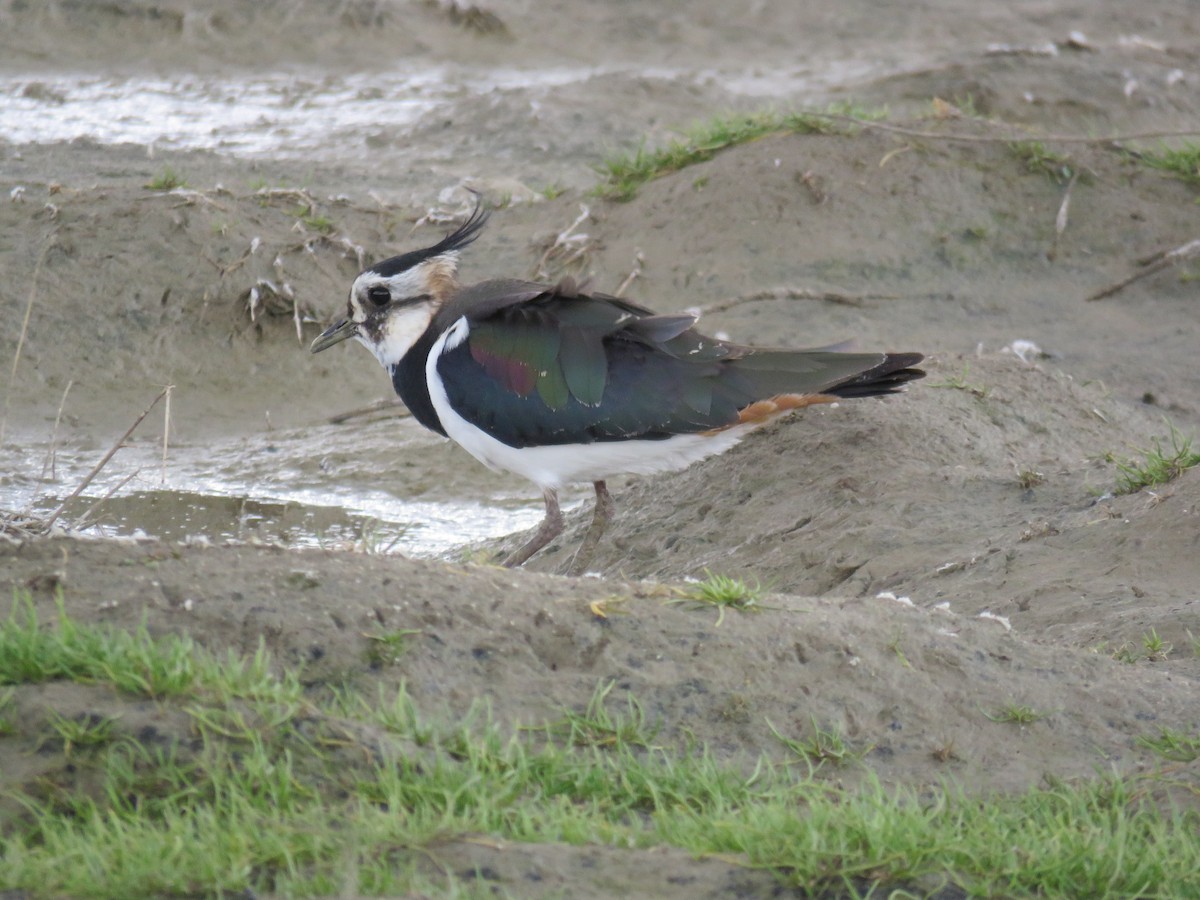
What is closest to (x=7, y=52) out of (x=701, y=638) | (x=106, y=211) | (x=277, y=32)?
(x=277, y=32)

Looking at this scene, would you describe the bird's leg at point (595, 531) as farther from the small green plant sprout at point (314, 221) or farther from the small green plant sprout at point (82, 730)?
the small green plant sprout at point (314, 221)

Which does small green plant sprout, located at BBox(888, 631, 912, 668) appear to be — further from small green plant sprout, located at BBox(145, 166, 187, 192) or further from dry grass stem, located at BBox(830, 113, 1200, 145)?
small green plant sprout, located at BBox(145, 166, 187, 192)

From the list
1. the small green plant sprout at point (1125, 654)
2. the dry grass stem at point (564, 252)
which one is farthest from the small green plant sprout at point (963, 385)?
the dry grass stem at point (564, 252)

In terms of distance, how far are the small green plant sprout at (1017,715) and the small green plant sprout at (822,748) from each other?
387 mm

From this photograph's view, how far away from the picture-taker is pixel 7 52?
1295 centimetres

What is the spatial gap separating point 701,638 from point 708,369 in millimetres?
1616

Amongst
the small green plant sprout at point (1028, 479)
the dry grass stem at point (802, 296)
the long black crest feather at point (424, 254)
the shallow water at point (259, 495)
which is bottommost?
the shallow water at point (259, 495)

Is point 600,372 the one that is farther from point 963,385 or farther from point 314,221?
point 314,221

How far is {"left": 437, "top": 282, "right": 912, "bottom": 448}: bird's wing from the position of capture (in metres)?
5.48

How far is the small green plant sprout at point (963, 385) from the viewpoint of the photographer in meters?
6.87

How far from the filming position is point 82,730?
3.44 meters

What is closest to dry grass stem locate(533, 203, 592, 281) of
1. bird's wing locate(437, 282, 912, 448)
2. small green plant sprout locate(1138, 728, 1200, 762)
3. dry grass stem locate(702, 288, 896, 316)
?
dry grass stem locate(702, 288, 896, 316)

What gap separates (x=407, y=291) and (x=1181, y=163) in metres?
5.42

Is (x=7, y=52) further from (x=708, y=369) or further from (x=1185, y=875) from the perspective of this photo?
(x=1185, y=875)
